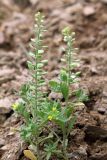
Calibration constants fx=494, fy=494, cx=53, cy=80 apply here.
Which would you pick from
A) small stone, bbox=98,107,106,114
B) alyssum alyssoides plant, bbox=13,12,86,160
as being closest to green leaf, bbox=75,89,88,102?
alyssum alyssoides plant, bbox=13,12,86,160

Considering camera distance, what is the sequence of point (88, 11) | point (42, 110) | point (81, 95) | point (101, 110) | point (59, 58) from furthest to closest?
point (88, 11), point (59, 58), point (101, 110), point (81, 95), point (42, 110)

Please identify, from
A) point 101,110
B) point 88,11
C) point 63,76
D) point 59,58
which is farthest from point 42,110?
point 88,11

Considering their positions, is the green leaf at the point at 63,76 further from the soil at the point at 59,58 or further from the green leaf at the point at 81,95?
the soil at the point at 59,58

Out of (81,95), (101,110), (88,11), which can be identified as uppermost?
(88,11)

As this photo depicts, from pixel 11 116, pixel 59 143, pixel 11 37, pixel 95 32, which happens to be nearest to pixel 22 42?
pixel 11 37

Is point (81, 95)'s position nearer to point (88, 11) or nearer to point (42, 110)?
point (42, 110)

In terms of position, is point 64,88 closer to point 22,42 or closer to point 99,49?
point 99,49
